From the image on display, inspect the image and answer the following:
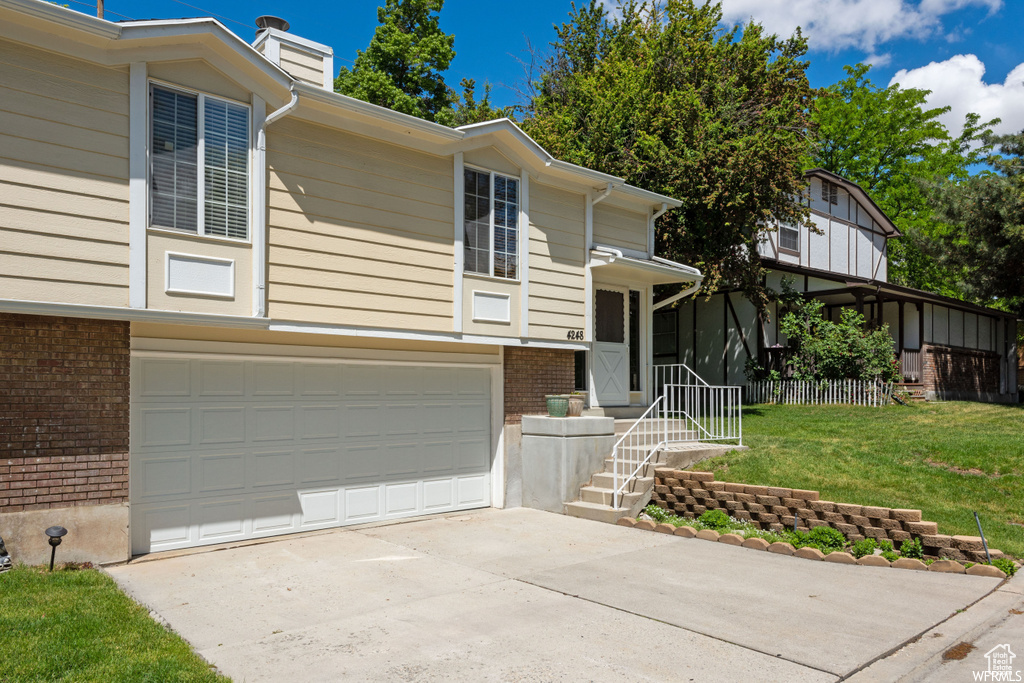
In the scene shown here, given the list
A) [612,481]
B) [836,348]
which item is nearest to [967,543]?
[612,481]

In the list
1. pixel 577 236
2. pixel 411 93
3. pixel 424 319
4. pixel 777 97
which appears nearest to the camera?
pixel 424 319

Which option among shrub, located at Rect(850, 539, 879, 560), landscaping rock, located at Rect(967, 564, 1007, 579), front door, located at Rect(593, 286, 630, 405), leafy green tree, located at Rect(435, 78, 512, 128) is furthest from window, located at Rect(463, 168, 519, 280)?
leafy green tree, located at Rect(435, 78, 512, 128)

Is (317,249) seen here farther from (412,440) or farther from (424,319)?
(412,440)

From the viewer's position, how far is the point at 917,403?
60.4 feet

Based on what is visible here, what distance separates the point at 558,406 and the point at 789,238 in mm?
16260

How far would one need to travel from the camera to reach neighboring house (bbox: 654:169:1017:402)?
2127cm

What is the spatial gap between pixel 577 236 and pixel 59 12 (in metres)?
7.58

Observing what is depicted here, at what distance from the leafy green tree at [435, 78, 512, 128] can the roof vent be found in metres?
13.0

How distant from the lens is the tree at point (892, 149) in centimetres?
3350

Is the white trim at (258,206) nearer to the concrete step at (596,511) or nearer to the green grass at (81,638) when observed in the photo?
the green grass at (81,638)

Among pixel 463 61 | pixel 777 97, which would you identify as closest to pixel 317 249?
pixel 777 97

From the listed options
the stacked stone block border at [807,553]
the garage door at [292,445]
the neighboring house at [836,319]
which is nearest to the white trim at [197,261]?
the garage door at [292,445]

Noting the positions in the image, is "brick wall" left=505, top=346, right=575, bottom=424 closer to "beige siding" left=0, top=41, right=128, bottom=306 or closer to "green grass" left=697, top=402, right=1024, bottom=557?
"green grass" left=697, top=402, right=1024, bottom=557

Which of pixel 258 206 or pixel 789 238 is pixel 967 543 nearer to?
pixel 258 206
